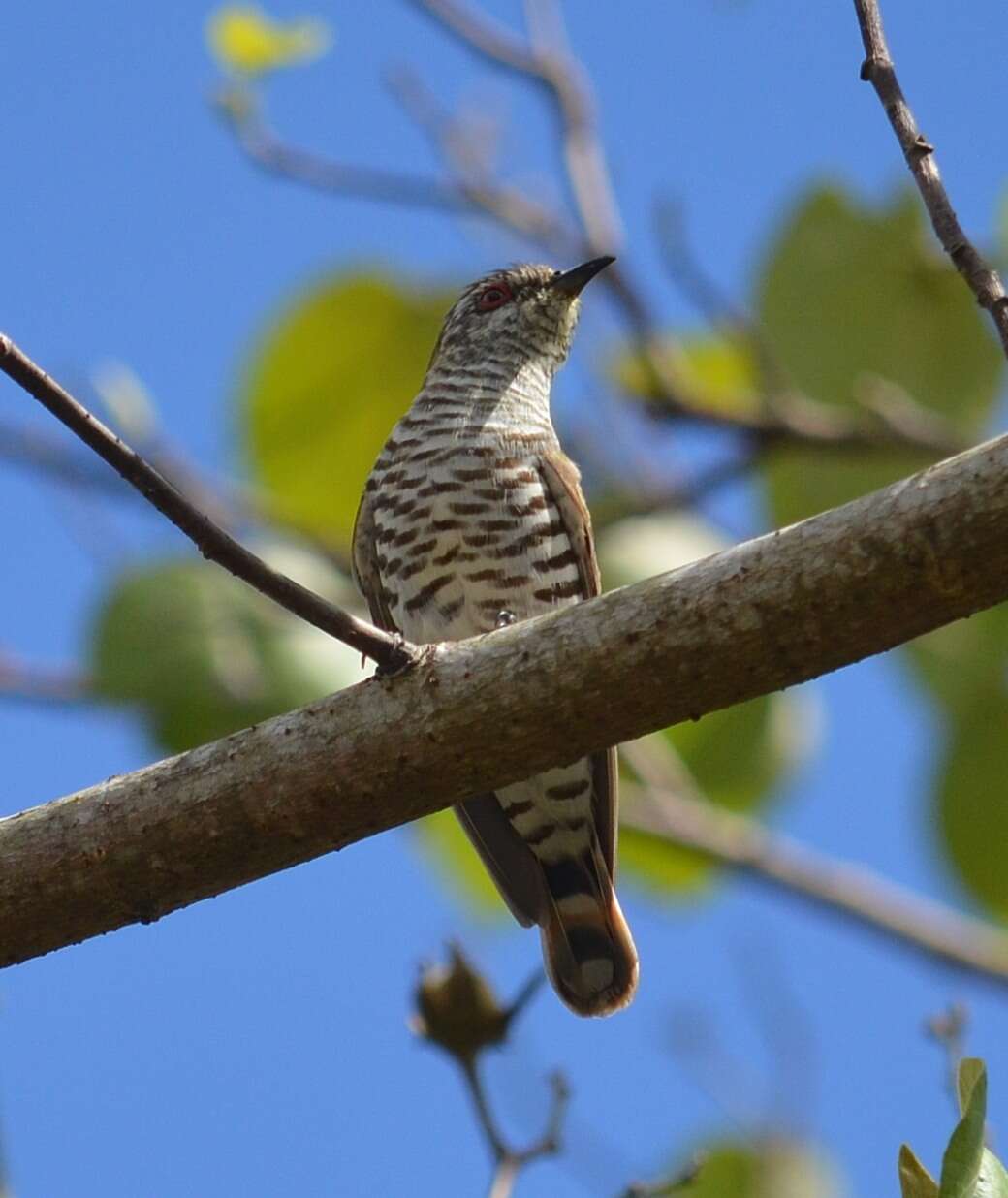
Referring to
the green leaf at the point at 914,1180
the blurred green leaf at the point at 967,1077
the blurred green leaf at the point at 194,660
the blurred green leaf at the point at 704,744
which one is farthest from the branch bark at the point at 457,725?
the blurred green leaf at the point at 704,744

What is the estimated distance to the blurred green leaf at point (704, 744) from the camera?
5844 mm

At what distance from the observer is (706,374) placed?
7.14 meters

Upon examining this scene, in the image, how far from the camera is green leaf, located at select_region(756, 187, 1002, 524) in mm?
6078

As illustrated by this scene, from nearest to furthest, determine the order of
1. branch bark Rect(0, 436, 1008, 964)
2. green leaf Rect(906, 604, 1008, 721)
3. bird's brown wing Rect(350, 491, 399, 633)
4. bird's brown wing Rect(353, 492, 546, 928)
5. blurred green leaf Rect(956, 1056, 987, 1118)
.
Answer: blurred green leaf Rect(956, 1056, 987, 1118), branch bark Rect(0, 436, 1008, 964), bird's brown wing Rect(353, 492, 546, 928), bird's brown wing Rect(350, 491, 399, 633), green leaf Rect(906, 604, 1008, 721)

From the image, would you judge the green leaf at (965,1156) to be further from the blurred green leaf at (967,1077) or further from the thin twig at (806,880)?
the thin twig at (806,880)

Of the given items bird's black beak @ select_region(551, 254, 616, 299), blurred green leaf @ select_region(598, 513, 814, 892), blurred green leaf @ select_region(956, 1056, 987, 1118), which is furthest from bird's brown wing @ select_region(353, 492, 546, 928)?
blurred green leaf @ select_region(956, 1056, 987, 1118)

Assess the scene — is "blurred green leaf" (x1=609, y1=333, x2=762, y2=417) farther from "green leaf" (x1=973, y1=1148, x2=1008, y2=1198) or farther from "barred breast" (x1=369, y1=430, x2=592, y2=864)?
"green leaf" (x1=973, y1=1148, x2=1008, y2=1198)

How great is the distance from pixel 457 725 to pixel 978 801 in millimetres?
2785

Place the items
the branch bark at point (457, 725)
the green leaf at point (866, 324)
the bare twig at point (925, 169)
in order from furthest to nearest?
the green leaf at point (866, 324) → the bare twig at point (925, 169) → the branch bark at point (457, 725)

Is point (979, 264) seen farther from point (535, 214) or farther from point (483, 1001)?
point (535, 214)

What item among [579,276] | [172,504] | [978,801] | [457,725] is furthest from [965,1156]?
[579,276]

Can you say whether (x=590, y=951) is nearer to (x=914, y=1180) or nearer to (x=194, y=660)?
(x=194, y=660)

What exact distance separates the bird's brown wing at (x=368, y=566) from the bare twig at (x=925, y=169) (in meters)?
2.24

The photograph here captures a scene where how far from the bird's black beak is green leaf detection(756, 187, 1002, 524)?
2.26ft
